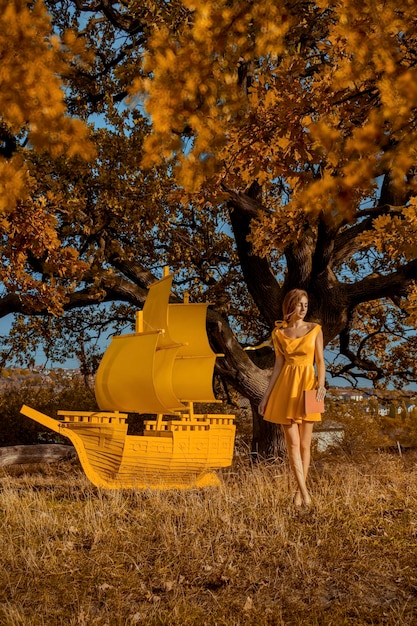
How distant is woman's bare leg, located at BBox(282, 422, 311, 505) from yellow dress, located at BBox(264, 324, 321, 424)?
3.5 inches

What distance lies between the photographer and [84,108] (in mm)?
11305

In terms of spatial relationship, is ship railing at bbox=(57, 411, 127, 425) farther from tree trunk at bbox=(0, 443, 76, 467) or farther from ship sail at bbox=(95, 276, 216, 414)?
tree trunk at bbox=(0, 443, 76, 467)

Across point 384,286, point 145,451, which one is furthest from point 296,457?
point 384,286

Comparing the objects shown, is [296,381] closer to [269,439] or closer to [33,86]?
[33,86]

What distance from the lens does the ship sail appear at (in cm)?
1022

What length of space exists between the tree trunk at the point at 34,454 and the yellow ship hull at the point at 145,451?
12.7ft

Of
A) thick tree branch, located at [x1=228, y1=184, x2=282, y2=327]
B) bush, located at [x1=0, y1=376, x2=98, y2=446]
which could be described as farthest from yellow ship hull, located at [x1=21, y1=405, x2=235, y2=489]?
bush, located at [x1=0, y1=376, x2=98, y2=446]

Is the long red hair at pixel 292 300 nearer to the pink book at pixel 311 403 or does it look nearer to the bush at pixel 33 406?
the pink book at pixel 311 403

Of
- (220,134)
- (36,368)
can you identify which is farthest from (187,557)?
(36,368)

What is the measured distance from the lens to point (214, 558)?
573 centimetres

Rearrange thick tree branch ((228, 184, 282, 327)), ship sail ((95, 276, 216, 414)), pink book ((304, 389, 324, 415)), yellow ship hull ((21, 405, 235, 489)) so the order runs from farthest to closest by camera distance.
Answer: thick tree branch ((228, 184, 282, 327)) < ship sail ((95, 276, 216, 414)) < yellow ship hull ((21, 405, 235, 489)) < pink book ((304, 389, 324, 415))

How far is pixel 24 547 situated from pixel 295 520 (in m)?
2.45

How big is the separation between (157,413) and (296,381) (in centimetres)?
370

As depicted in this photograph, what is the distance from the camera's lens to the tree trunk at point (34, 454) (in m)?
12.9
